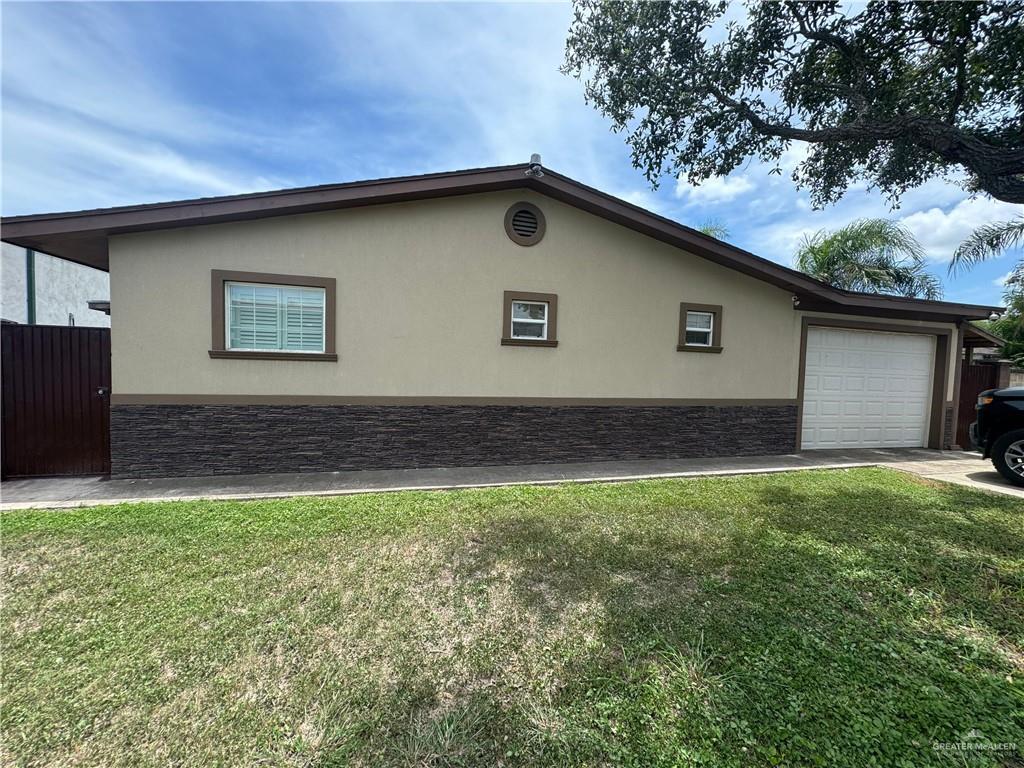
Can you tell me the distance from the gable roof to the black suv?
2592mm

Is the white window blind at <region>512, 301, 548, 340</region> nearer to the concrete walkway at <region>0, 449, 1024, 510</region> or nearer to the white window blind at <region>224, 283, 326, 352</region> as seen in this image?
the concrete walkway at <region>0, 449, 1024, 510</region>

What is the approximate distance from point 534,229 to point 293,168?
6.03 m

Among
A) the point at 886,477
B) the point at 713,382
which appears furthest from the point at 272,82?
the point at 886,477

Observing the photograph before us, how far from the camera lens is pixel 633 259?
779 cm

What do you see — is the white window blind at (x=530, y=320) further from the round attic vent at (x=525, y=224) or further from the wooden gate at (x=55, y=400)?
the wooden gate at (x=55, y=400)

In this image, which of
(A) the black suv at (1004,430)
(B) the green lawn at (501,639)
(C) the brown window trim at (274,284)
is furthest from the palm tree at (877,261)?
(C) the brown window trim at (274,284)

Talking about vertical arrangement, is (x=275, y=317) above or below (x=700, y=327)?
below

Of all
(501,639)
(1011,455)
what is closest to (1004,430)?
(1011,455)

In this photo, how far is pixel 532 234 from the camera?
728cm

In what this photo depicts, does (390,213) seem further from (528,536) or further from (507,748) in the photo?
(507,748)

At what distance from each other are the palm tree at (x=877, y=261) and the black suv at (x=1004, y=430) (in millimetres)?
9204

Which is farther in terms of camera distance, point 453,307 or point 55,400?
point 453,307

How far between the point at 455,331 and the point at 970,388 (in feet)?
39.6

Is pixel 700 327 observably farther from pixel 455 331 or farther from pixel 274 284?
pixel 274 284
